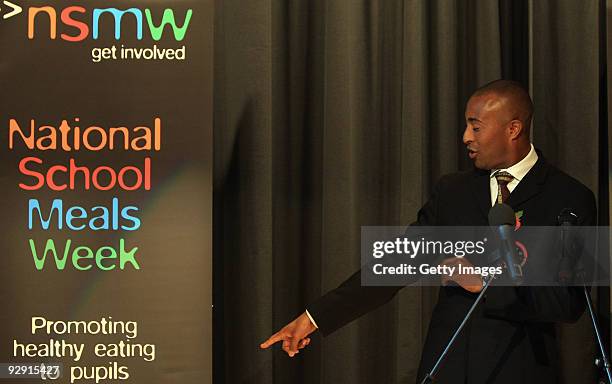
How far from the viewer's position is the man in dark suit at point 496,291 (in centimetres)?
244

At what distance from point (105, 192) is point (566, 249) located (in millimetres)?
1524

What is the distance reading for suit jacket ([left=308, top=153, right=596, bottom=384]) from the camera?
7.95ft

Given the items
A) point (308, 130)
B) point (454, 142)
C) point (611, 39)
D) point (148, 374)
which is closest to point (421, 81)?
point (454, 142)

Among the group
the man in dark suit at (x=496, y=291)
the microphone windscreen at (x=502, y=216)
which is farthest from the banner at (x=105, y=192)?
the microphone windscreen at (x=502, y=216)

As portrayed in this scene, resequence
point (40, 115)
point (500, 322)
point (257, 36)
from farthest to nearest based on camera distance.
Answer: point (257, 36) < point (40, 115) < point (500, 322)

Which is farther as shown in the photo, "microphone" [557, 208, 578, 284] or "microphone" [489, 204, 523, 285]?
"microphone" [557, 208, 578, 284]

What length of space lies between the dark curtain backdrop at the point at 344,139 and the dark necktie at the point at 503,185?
2.98ft

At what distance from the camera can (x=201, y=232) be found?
292 centimetres

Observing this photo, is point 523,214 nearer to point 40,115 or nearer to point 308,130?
point 308,130

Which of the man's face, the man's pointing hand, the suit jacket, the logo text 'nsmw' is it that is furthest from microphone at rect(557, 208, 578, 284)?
the logo text 'nsmw'

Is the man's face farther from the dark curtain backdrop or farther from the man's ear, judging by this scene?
the dark curtain backdrop

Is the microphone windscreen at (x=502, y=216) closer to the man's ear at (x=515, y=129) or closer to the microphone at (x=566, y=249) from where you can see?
the microphone at (x=566, y=249)

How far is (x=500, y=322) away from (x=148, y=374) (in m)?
1.20

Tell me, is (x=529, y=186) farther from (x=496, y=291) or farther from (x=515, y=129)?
(x=496, y=291)
